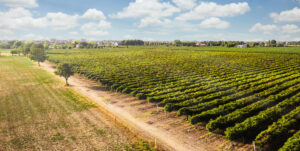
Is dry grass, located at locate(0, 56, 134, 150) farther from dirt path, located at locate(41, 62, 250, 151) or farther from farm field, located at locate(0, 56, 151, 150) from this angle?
dirt path, located at locate(41, 62, 250, 151)

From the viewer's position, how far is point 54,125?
84.7 feet

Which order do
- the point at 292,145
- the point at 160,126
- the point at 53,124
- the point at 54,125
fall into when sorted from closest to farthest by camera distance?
1. the point at 292,145
2. the point at 160,126
3. the point at 54,125
4. the point at 53,124

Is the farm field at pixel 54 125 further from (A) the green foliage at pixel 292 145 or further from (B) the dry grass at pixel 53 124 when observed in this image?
(A) the green foliage at pixel 292 145

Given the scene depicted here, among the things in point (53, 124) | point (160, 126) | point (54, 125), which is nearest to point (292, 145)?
point (160, 126)

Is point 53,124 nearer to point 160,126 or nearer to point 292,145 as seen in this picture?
point 160,126

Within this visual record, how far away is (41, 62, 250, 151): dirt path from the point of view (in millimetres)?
20734

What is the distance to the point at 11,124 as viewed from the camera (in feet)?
85.5

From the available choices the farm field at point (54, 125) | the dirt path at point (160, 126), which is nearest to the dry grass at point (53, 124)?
the farm field at point (54, 125)

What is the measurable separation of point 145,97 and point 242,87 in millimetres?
21369

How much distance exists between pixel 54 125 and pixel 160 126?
1474cm

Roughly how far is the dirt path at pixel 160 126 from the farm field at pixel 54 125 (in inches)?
96.5

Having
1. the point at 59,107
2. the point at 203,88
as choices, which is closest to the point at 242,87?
the point at 203,88

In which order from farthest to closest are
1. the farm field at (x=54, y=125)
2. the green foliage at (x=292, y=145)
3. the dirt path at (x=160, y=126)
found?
the farm field at (x=54, y=125) → the dirt path at (x=160, y=126) → the green foliage at (x=292, y=145)

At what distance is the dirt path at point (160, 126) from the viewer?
20.7 m
